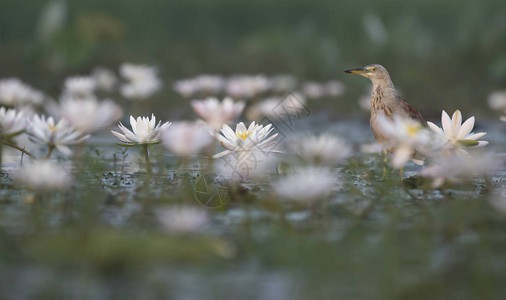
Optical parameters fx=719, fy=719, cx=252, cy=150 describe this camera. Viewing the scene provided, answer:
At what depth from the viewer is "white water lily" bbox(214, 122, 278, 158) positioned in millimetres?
3906

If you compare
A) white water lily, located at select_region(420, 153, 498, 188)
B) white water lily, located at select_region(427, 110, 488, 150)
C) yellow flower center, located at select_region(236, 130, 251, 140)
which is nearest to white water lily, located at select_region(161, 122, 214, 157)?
yellow flower center, located at select_region(236, 130, 251, 140)

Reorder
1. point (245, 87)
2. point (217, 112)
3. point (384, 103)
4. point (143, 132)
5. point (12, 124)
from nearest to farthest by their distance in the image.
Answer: point (12, 124), point (143, 132), point (217, 112), point (384, 103), point (245, 87)

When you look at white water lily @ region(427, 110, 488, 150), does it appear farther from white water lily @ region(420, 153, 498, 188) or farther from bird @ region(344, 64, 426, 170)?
bird @ region(344, 64, 426, 170)

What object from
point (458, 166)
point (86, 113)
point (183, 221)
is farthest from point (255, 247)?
point (458, 166)

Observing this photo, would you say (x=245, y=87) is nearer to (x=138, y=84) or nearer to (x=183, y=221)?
(x=138, y=84)

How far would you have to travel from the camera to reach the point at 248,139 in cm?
391

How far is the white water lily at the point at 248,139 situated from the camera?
3906 mm

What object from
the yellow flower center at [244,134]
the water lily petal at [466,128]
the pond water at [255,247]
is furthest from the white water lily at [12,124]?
the water lily petal at [466,128]

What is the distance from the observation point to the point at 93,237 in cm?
283

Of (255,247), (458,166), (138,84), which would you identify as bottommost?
(255,247)

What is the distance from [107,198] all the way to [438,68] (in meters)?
10.7

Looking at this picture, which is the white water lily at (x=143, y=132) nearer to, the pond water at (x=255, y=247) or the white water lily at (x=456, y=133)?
the pond water at (x=255, y=247)

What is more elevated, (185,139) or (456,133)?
(456,133)

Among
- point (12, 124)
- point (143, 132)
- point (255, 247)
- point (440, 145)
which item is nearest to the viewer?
point (255, 247)
